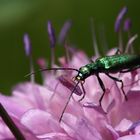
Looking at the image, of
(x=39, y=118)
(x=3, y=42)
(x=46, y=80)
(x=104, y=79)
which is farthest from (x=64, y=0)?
(x=39, y=118)

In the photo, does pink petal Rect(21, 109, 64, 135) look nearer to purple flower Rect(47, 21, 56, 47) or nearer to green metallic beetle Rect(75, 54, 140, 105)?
green metallic beetle Rect(75, 54, 140, 105)

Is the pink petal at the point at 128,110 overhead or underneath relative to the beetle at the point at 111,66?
underneath

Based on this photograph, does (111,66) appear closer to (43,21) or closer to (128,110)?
(128,110)

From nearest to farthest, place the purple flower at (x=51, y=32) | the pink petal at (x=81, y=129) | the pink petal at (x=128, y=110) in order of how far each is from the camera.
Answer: the pink petal at (x=81, y=129)
the pink petal at (x=128, y=110)
the purple flower at (x=51, y=32)

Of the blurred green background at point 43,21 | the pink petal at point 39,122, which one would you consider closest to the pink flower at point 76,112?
the pink petal at point 39,122

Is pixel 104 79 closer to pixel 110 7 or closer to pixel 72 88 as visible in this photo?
pixel 72 88

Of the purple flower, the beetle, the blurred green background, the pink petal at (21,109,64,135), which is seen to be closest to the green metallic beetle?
the beetle

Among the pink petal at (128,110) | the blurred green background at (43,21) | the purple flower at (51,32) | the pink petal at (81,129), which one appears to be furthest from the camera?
the blurred green background at (43,21)

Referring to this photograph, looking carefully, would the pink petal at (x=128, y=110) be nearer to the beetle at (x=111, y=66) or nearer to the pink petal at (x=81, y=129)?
the beetle at (x=111, y=66)
